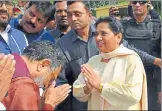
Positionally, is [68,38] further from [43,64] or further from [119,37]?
[43,64]

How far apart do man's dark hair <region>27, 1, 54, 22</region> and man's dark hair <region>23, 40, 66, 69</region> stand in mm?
483

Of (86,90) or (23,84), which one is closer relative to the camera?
(23,84)

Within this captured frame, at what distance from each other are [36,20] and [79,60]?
0.31 meters

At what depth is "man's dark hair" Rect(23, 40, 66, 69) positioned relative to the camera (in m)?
1.06

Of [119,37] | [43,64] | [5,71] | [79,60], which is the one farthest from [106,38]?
[5,71]

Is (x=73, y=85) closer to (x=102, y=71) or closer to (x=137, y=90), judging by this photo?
(x=102, y=71)

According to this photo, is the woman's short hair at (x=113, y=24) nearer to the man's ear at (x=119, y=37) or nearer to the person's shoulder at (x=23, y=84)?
the man's ear at (x=119, y=37)

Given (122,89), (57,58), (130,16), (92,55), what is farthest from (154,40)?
(57,58)

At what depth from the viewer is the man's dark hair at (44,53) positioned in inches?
41.8

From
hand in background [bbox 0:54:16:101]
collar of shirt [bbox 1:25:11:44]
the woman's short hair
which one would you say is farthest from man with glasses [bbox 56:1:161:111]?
hand in background [bbox 0:54:16:101]

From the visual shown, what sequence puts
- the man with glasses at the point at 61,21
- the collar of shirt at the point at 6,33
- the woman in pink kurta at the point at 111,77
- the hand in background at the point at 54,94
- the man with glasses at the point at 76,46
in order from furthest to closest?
the man with glasses at the point at 61,21 → the collar of shirt at the point at 6,33 → the man with glasses at the point at 76,46 → the woman in pink kurta at the point at 111,77 → the hand in background at the point at 54,94

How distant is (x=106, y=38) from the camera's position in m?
1.25

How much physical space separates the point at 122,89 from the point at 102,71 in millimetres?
102

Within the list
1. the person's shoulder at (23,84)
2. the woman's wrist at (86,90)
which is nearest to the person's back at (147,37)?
the woman's wrist at (86,90)
